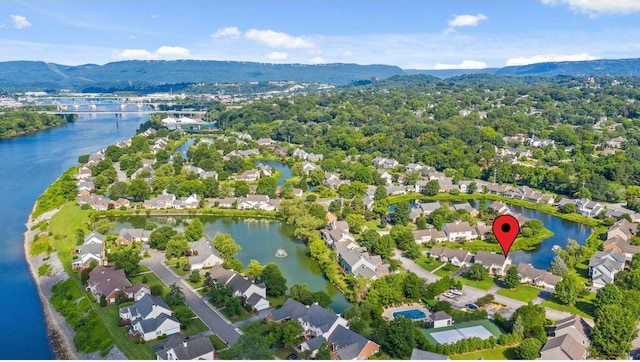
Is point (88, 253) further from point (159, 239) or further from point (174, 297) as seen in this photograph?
point (174, 297)

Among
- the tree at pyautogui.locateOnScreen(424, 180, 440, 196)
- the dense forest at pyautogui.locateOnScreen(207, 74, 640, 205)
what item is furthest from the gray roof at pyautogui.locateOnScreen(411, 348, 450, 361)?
the dense forest at pyautogui.locateOnScreen(207, 74, 640, 205)

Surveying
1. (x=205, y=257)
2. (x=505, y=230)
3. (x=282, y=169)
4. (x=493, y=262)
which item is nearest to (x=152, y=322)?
(x=205, y=257)

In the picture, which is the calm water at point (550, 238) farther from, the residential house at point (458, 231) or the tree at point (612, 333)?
the tree at point (612, 333)

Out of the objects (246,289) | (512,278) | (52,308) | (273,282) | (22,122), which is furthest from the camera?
(22,122)

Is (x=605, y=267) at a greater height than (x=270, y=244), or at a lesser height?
greater

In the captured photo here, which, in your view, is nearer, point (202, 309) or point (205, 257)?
point (202, 309)

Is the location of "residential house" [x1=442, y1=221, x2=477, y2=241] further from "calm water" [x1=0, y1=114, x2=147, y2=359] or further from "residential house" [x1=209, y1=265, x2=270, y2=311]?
"calm water" [x1=0, y1=114, x2=147, y2=359]
